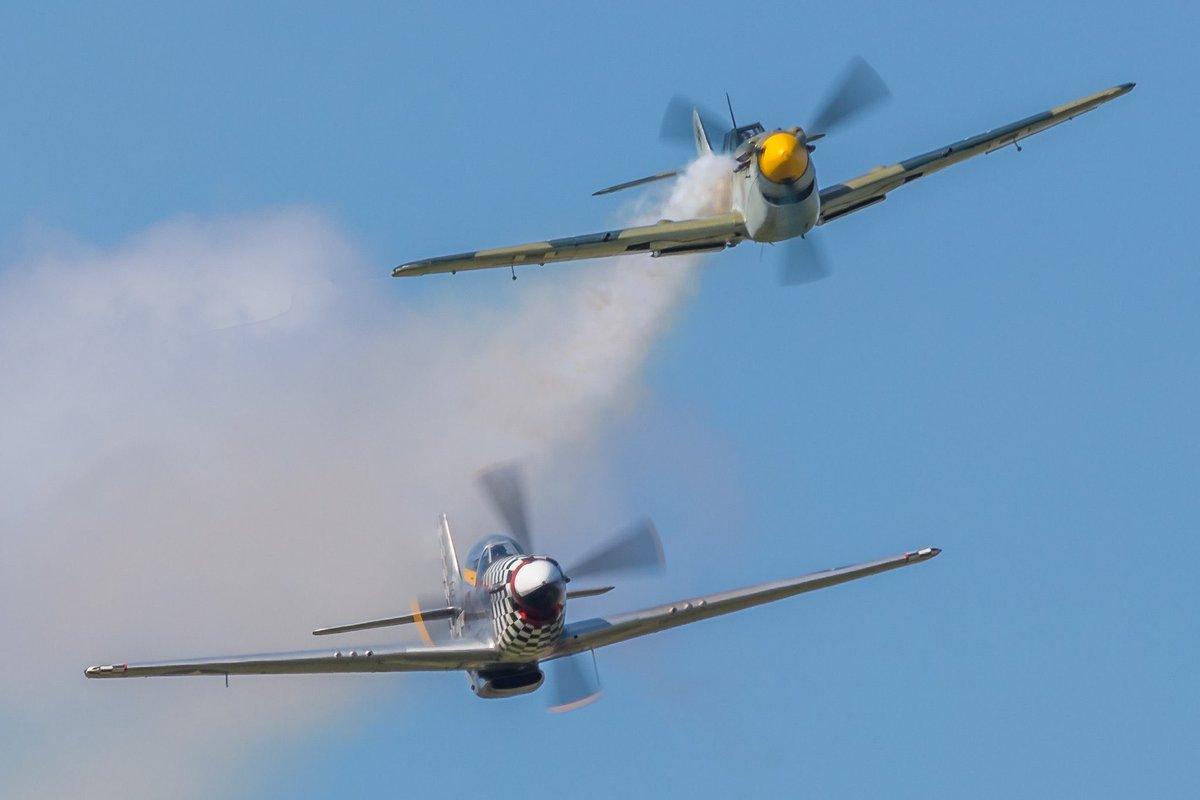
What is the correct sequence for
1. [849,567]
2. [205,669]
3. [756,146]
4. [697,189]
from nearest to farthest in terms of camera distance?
[205,669], [849,567], [756,146], [697,189]

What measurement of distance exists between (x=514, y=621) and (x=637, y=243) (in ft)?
40.3

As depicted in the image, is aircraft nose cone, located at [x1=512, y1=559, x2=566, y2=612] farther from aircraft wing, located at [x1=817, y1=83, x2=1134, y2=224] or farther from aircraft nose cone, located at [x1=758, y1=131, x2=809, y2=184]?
aircraft wing, located at [x1=817, y1=83, x2=1134, y2=224]

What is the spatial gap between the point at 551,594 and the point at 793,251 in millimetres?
12544

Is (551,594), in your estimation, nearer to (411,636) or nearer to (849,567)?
(849,567)

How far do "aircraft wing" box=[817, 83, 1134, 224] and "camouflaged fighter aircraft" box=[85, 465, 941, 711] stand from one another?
35.2 ft

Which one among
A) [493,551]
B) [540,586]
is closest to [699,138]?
[493,551]

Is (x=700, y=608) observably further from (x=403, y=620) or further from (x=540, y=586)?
(x=403, y=620)

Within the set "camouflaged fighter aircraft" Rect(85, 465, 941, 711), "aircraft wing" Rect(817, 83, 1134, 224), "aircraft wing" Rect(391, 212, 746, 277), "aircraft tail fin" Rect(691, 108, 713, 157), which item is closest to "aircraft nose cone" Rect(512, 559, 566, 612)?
"camouflaged fighter aircraft" Rect(85, 465, 941, 711)

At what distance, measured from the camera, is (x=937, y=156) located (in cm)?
4431

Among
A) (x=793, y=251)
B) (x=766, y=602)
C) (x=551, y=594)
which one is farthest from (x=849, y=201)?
(x=551, y=594)

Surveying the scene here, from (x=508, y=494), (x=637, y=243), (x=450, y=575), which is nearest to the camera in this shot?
(x=508, y=494)

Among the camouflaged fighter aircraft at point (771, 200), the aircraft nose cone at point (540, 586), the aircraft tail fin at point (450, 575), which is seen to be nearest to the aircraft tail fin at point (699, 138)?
the camouflaged fighter aircraft at point (771, 200)

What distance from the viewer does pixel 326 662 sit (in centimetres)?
3334

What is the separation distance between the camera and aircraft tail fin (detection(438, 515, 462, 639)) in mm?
36969
